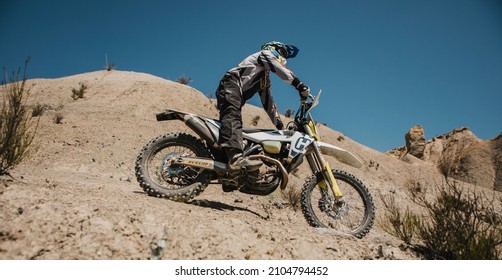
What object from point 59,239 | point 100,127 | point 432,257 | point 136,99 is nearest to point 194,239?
point 59,239

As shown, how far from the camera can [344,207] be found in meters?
3.95

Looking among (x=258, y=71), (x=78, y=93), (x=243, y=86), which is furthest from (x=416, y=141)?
(x=243, y=86)

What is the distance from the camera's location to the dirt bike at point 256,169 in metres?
3.78

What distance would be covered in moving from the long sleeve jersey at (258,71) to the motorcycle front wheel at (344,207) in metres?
1.47

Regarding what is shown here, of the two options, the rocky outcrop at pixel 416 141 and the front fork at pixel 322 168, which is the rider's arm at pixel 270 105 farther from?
the rocky outcrop at pixel 416 141

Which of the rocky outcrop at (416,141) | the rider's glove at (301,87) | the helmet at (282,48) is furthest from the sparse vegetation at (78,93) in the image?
the rocky outcrop at (416,141)

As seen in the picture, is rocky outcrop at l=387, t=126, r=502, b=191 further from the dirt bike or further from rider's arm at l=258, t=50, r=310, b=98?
rider's arm at l=258, t=50, r=310, b=98

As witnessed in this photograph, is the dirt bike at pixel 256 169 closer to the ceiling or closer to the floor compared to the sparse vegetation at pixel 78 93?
closer to the floor

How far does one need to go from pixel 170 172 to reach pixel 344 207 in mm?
2319

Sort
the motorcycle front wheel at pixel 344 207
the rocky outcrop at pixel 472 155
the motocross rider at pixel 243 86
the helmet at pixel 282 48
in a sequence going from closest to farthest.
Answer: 1. the motocross rider at pixel 243 86
2. the motorcycle front wheel at pixel 344 207
3. the helmet at pixel 282 48
4. the rocky outcrop at pixel 472 155

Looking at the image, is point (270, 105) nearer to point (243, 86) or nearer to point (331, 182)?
point (243, 86)

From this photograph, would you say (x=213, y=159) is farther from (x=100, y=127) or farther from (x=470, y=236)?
(x=100, y=127)

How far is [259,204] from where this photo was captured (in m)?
6.24

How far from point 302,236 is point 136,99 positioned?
1447 centimetres
